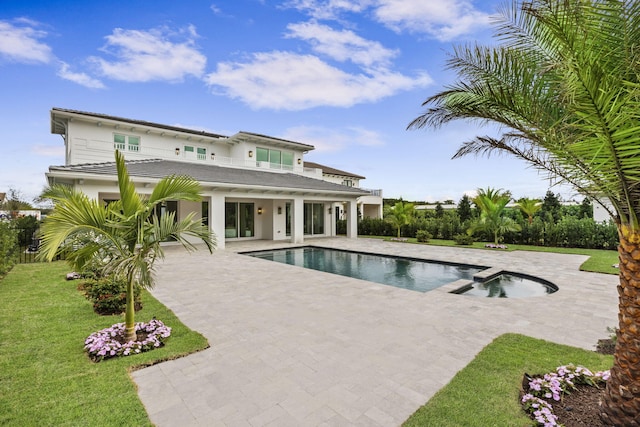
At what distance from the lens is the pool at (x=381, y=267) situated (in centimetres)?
1055

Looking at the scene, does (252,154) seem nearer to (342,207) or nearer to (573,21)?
(342,207)

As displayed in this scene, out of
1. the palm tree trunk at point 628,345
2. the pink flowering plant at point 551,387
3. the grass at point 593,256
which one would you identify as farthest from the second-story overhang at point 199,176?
the palm tree trunk at point 628,345

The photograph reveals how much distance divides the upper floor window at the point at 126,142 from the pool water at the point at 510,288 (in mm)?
19474

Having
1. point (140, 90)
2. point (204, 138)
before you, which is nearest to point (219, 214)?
point (204, 138)

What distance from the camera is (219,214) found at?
17.0 metres

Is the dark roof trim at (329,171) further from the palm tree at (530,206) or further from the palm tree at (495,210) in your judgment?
the palm tree at (495,210)

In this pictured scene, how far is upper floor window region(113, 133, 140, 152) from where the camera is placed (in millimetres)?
18016

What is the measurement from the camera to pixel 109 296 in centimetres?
660

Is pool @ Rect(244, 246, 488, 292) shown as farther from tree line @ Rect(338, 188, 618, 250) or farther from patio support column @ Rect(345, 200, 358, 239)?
tree line @ Rect(338, 188, 618, 250)

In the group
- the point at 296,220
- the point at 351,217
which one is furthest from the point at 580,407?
the point at 351,217

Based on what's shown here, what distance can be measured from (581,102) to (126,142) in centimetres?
2147

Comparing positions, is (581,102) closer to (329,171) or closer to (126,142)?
(126,142)

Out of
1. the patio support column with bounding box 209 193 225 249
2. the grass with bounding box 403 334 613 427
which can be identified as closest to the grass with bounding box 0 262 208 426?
the grass with bounding box 403 334 613 427

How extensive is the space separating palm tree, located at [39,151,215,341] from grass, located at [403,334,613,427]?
3.94 meters
